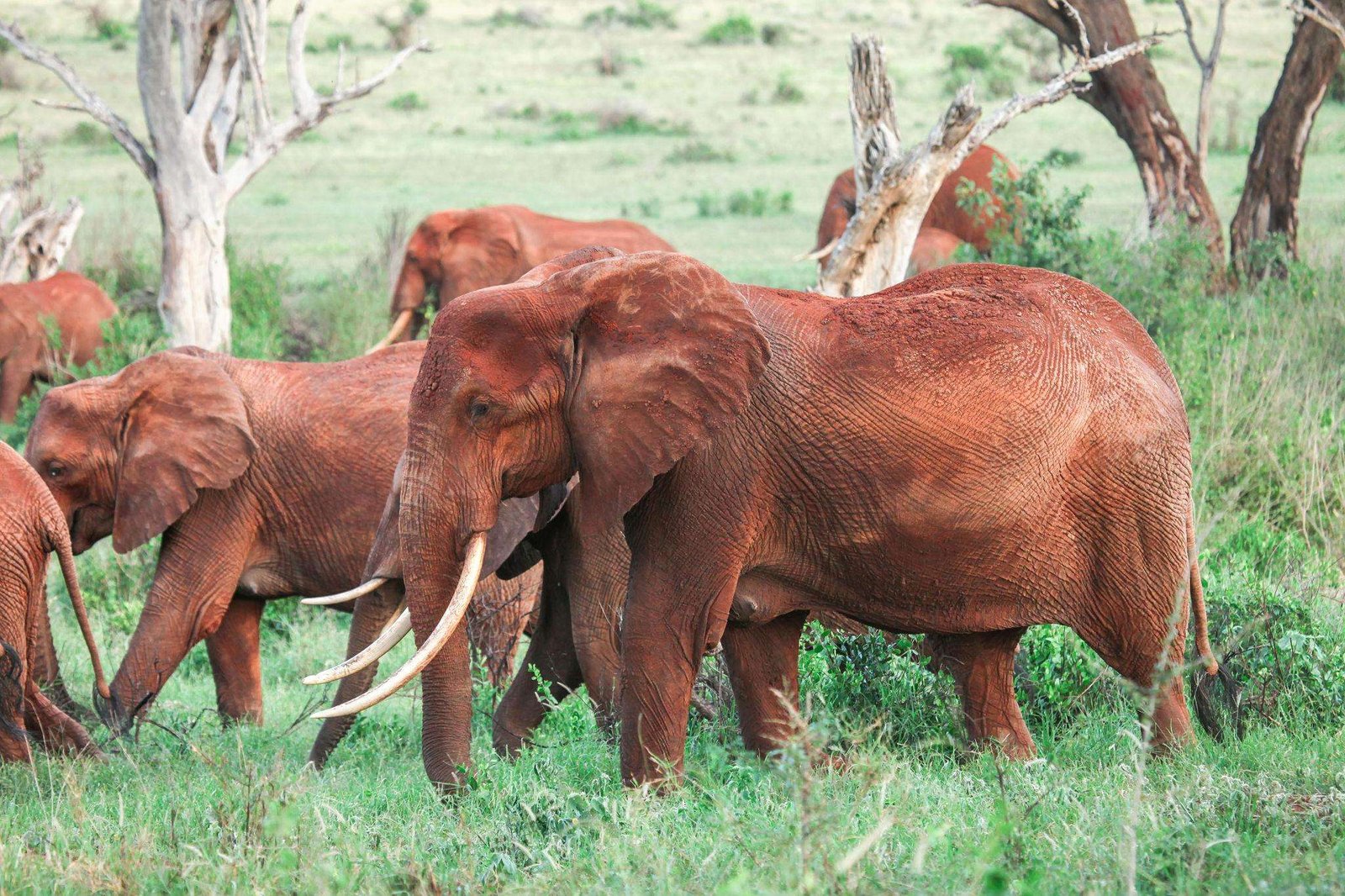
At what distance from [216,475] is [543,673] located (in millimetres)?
1593

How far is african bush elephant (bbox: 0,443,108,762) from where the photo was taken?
5379mm

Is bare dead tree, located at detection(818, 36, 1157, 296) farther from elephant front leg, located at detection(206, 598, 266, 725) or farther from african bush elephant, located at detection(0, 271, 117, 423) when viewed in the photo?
african bush elephant, located at detection(0, 271, 117, 423)

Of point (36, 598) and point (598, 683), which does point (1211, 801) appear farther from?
point (36, 598)

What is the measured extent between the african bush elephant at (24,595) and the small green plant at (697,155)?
69.5 feet

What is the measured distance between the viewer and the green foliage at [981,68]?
107 feet

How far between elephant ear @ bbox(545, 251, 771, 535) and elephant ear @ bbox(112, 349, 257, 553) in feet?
8.53

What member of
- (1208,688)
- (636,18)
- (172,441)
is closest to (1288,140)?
A: (1208,688)

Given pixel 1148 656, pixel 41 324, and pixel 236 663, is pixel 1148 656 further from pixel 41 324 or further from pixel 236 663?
pixel 41 324

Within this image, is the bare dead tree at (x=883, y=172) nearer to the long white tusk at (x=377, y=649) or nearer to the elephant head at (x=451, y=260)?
the long white tusk at (x=377, y=649)

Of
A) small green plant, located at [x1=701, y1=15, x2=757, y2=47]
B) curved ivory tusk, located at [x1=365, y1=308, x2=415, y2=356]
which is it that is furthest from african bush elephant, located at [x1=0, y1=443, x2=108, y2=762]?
small green plant, located at [x1=701, y1=15, x2=757, y2=47]

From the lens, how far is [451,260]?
548 inches

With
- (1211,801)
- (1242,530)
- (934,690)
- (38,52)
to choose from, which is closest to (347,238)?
(38,52)

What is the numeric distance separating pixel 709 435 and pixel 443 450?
0.69 metres

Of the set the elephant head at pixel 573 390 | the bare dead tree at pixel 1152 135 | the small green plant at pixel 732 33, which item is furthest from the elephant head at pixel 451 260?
the small green plant at pixel 732 33
